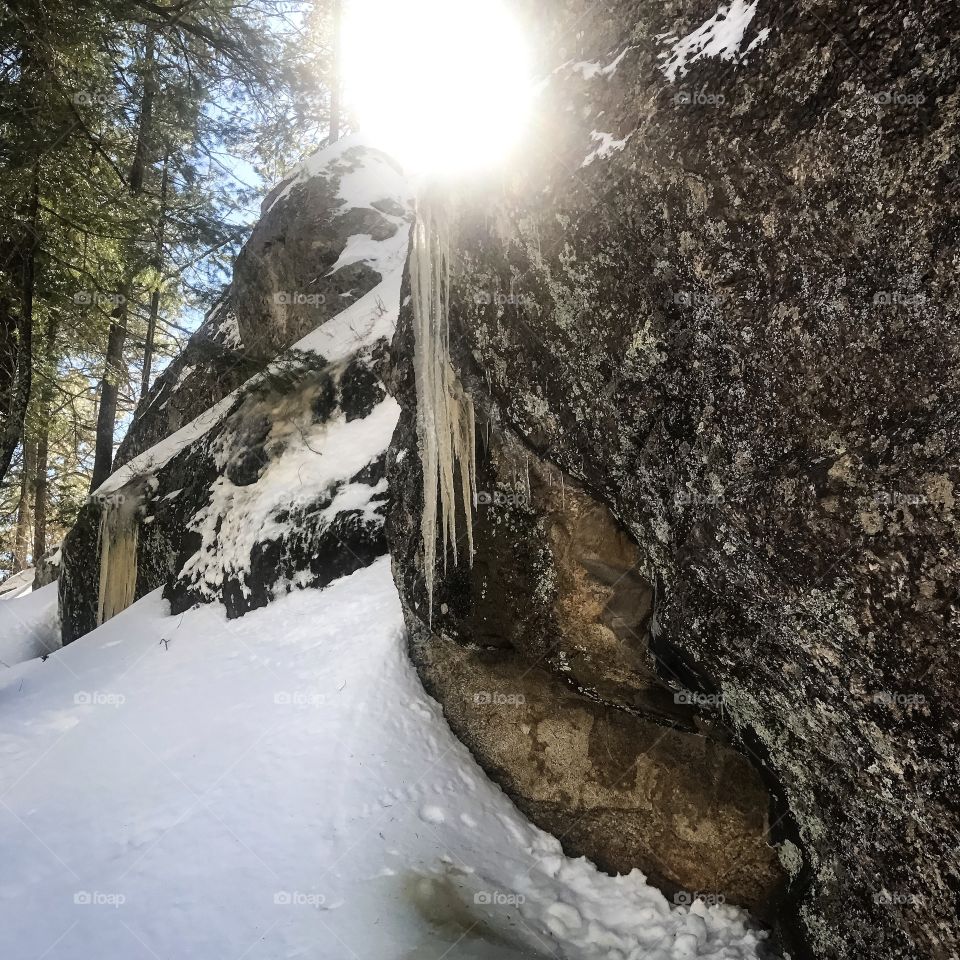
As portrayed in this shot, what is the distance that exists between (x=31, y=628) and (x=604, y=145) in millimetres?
12228

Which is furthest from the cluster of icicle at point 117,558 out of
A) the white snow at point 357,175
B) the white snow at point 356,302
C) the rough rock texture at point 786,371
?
the rough rock texture at point 786,371

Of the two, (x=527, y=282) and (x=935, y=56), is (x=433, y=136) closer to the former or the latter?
(x=527, y=282)

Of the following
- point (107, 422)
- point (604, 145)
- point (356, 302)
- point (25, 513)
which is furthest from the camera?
point (25, 513)

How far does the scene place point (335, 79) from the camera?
643 inches

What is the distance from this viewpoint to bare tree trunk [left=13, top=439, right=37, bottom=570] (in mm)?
13938

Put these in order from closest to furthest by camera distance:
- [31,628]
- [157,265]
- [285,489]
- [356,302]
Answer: [285,489]
[157,265]
[356,302]
[31,628]

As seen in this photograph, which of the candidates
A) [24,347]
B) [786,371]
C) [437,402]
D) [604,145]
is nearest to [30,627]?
[24,347]

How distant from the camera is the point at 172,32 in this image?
8234mm

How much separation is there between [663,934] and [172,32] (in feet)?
35.2

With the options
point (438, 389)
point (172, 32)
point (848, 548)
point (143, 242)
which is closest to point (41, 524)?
point (143, 242)

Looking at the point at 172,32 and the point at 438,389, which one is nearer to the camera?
the point at 438,389

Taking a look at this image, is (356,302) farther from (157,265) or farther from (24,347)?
(24,347)

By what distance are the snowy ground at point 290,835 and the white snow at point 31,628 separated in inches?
197

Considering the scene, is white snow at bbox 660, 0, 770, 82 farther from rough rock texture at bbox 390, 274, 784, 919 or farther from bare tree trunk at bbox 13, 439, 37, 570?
bare tree trunk at bbox 13, 439, 37, 570
